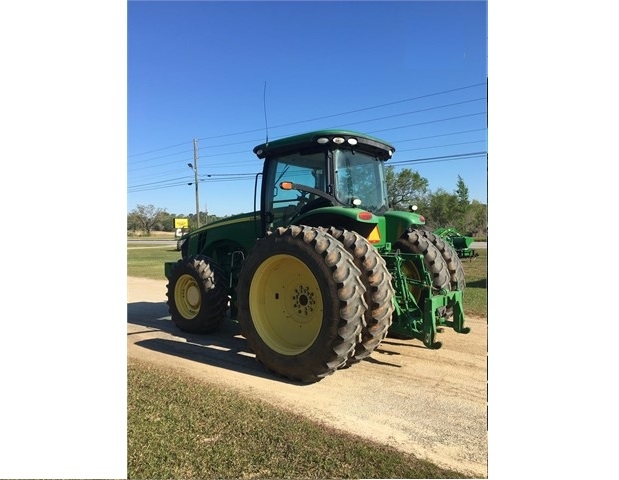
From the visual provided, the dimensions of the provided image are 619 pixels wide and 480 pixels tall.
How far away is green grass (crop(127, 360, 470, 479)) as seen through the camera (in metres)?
2.19

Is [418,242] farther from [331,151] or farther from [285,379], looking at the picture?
[285,379]

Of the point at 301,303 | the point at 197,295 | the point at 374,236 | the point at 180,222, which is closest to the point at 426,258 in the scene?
the point at 374,236

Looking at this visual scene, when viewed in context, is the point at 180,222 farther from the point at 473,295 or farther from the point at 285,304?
the point at 473,295

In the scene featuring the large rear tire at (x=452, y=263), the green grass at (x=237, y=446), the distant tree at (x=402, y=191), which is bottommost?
the green grass at (x=237, y=446)

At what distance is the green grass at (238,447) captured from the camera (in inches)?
86.1

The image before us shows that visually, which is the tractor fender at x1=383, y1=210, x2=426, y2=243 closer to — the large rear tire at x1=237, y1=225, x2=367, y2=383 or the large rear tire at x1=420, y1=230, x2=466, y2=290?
the large rear tire at x1=420, y1=230, x2=466, y2=290

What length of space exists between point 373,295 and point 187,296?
2937mm

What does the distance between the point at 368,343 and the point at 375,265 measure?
0.65 m

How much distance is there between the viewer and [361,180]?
4.50 metres

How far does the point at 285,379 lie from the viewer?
375 cm

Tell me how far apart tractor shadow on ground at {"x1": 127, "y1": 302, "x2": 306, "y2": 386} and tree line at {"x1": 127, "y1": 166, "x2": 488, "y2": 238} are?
1.35m

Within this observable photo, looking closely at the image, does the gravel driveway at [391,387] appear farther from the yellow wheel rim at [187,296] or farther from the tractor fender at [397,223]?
the tractor fender at [397,223]

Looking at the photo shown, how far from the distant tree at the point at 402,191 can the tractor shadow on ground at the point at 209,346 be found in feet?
7.83

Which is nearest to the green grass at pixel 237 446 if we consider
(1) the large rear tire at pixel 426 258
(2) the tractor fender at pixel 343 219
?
(2) the tractor fender at pixel 343 219
